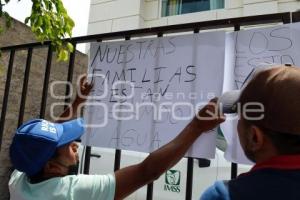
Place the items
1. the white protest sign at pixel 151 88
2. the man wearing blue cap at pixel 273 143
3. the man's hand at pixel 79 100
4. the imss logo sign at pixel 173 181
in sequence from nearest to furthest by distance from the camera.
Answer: the man wearing blue cap at pixel 273 143
the white protest sign at pixel 151 88
the man's hand at pixel 79 100
the imss logo sign at pixel 173 181

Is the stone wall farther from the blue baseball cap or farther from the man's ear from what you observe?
the man's ear

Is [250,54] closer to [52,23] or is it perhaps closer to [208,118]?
[208,118]

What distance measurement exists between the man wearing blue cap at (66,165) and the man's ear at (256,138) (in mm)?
448

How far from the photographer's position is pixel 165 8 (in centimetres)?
946

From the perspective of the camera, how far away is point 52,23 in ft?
7.65

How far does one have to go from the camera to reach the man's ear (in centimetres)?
112

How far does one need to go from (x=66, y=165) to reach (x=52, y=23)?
40.4 inches

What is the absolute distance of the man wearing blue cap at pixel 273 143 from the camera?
41.0 inches

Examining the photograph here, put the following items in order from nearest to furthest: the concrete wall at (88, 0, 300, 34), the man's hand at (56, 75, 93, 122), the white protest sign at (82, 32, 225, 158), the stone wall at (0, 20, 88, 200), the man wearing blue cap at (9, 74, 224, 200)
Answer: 1. the man wearing blue cap at (9, 74, 224, 200)
2. the white protest sign at (82, 32, 225, 158)
3. the man's hand at (56, 75, 93, 122)
4. the stone wall at (0, 20, 88, 200)
5. the concrete wall at (88, 0, 300, 34)

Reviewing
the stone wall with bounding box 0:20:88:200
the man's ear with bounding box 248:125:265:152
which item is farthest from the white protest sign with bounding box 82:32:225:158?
the stone wall with bounding box 0:20:88:200

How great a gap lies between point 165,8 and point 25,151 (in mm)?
8302

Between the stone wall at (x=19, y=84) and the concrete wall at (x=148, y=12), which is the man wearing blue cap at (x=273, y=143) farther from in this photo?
the concrete wall at (x=148, y=12)

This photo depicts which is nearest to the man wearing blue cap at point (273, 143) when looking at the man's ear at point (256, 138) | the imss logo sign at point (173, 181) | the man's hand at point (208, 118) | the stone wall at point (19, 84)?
the man's ear at point (256, 138)

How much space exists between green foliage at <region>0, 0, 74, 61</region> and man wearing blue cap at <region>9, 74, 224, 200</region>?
0.80 m
